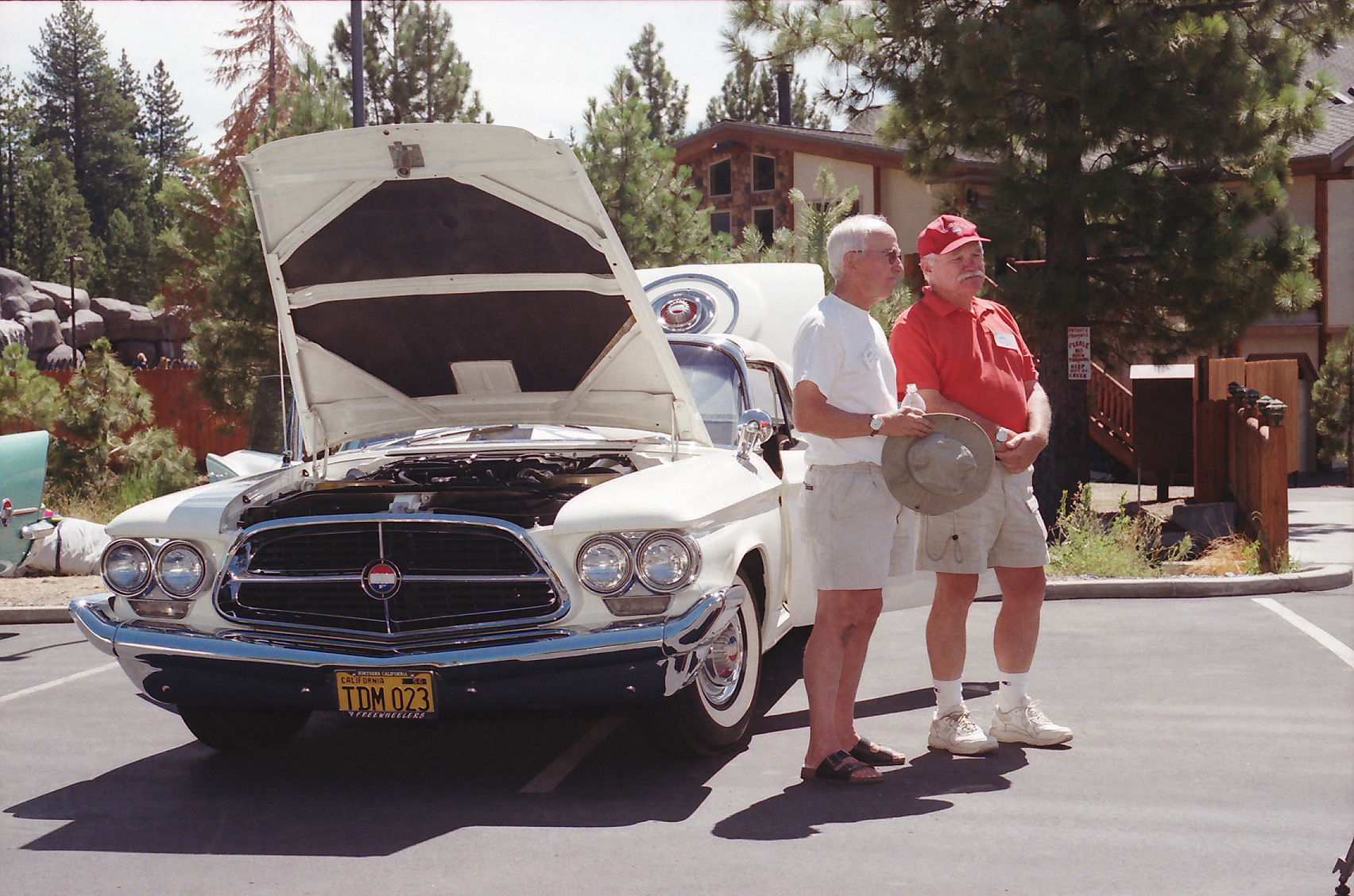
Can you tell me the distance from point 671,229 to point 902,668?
515 inches

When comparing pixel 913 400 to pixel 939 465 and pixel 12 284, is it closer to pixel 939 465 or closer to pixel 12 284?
pixel 939 465

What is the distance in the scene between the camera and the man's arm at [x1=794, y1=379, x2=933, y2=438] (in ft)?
15.5

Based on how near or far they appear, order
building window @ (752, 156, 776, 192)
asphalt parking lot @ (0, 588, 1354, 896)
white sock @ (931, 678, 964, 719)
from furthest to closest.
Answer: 1. building window @ (752, 156, 776, 192)
2. white sock @ (931, 678, 964, 719)
3. asphalt parking lot @ (0, 588, 1354, 896)

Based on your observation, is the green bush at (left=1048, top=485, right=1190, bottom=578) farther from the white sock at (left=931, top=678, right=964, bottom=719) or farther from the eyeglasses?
the eyeglasses

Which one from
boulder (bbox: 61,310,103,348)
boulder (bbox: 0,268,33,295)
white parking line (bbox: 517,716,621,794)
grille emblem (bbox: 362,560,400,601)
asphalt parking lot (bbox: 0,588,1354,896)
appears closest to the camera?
asphalt parking lot (bbox: 0,588,1354,896)

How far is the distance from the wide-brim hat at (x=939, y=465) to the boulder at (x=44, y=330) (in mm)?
47113

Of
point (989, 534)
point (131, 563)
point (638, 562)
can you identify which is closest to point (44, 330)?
point (131, 563)

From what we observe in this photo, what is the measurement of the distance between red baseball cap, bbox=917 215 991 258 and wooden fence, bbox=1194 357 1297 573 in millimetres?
6139

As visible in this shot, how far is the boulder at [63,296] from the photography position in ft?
158

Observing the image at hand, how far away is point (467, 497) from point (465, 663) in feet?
2.11

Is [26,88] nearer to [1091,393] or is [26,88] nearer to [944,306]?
[1091,393]

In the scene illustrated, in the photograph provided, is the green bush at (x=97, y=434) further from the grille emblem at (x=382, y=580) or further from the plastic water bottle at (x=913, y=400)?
the plastic water bottle at (x=913, y=400)

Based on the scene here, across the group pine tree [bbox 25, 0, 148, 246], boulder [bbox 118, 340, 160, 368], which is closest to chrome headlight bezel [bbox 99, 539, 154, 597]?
boulder [bbox 118, 340, 160, 368]

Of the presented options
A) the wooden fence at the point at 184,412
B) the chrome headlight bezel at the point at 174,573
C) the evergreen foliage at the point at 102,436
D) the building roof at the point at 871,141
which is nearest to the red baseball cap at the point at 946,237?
the chrome headlight bezel at the point at 174,573
